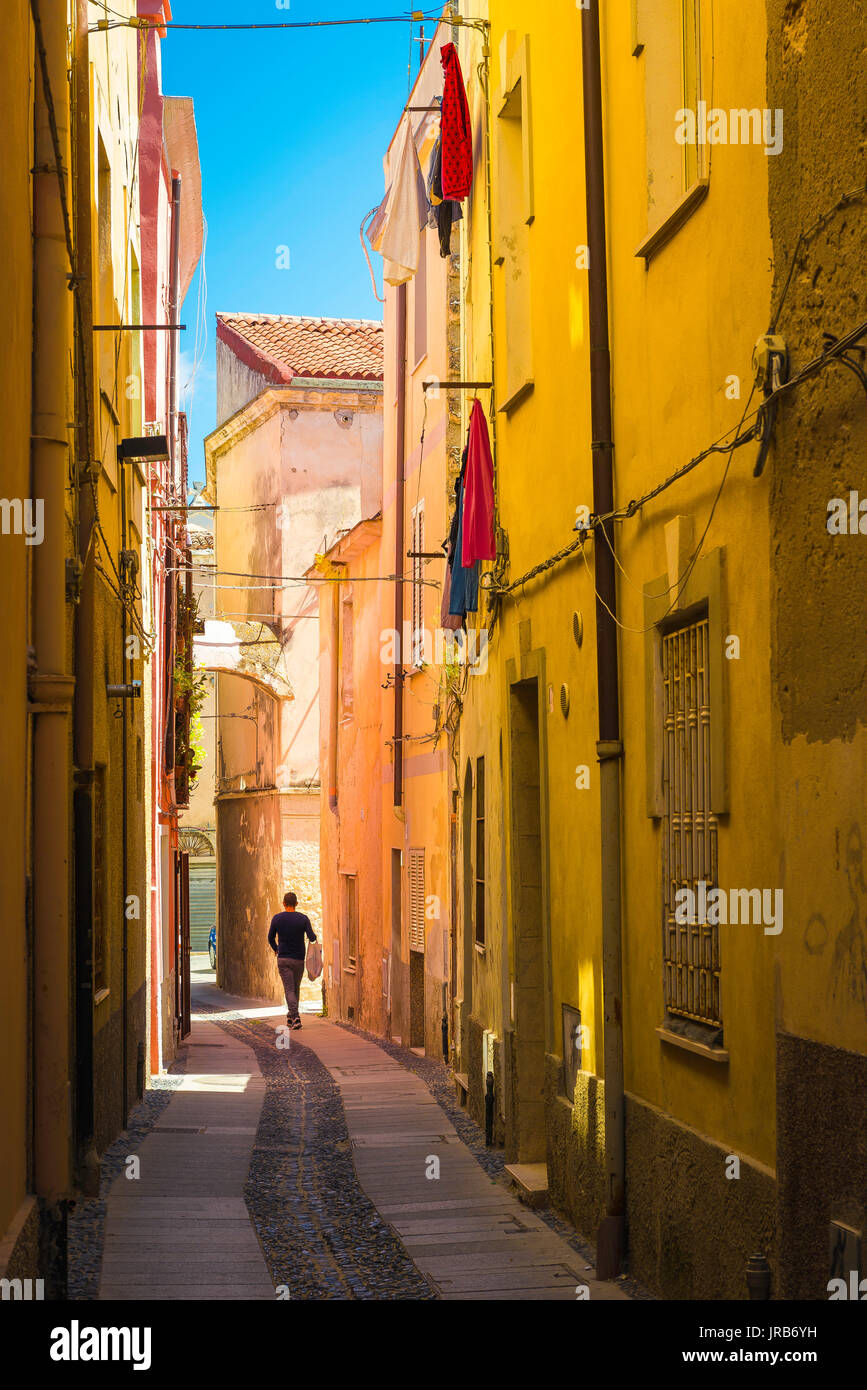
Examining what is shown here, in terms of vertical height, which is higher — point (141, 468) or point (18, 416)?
point (141, 468)

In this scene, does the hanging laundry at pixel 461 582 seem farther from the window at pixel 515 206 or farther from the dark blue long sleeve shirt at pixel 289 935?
the dark blue long sleeve shirt at pixel 289 935

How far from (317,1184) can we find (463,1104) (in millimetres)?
3316

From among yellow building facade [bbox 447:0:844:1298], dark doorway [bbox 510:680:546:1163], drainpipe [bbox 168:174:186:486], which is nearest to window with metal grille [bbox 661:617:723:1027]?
yellow building facade [bbox 447:0:844:1298]

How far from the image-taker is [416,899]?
19.0 metres

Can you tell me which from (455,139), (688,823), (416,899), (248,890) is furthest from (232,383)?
(688,823)

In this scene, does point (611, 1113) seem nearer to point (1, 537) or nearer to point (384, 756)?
point (1, 537)

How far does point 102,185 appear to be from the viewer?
1159 cm

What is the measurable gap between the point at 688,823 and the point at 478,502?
211 inches

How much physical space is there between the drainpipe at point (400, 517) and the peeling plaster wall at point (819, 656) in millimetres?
14387

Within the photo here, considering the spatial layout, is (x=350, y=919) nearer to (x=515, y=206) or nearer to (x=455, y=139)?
(x=455, y=139)

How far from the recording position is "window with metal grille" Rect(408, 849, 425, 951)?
18766 mm

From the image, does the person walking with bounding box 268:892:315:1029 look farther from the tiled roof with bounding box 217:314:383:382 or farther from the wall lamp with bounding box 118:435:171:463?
the tiled roof with bounding box 217:314:383:382

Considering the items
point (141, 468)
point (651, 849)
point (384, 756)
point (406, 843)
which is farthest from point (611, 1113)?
point (384, 756)

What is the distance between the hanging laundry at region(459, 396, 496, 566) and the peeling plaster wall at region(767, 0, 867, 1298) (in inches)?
238
